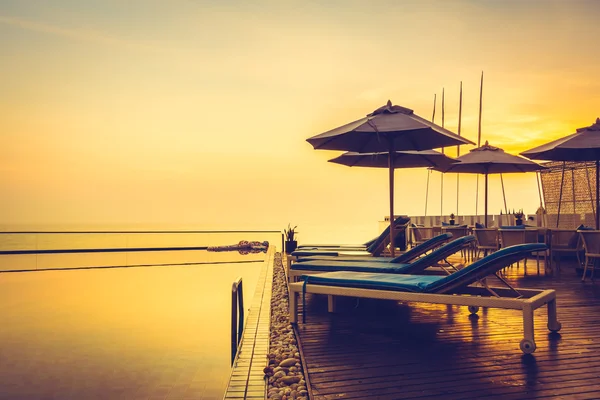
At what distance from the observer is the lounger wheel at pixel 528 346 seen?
294 centimetres

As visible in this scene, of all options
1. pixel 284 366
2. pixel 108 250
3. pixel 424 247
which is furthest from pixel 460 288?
pixel 108 250

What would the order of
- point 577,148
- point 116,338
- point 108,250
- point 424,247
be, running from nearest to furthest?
point 424,247 → point 116,338 → point 577,148 → point 108,250

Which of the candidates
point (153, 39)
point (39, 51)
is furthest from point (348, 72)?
point (39, 51)

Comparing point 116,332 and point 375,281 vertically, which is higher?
point 375,281

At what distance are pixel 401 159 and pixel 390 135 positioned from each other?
2.01 m

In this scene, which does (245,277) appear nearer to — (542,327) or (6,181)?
(542,327)

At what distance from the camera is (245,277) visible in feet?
38.7

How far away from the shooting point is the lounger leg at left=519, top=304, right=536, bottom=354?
2949mm

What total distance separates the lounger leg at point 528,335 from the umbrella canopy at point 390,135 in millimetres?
2914

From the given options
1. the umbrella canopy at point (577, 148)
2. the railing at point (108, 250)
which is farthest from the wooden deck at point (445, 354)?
the railing at point (108, 250)

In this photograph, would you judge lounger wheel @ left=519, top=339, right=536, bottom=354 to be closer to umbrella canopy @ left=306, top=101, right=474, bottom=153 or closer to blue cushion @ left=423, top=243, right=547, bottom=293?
blue cushion @ left=423, top=243, right=547, bottom=293

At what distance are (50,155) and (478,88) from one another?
20320mm

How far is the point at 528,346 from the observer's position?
2955 mm

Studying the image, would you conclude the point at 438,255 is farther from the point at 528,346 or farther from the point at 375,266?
the point at 528,346
